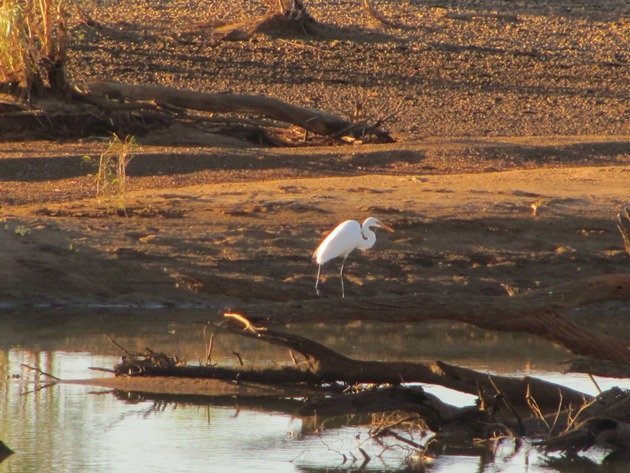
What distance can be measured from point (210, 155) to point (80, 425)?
7244 mm

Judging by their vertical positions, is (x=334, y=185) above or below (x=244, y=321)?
above

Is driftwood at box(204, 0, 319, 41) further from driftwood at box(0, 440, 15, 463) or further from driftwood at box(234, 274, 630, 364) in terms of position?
driftwood at box(234, 274, 630, 364)

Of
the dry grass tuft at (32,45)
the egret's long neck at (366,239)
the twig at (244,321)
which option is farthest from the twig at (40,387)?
the dry grass tuft at (32,45)

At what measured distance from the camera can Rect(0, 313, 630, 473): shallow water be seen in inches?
307

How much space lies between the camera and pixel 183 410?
345 inches

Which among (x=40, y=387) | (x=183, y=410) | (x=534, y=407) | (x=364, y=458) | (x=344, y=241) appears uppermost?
(x=344, y=241)

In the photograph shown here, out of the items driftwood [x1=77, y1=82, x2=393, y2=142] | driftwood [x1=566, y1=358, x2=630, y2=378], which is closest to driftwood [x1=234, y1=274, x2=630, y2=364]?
driftwood [x1=566, y1=358, x2=630, y2=378]

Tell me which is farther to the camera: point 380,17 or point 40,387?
point 380,17

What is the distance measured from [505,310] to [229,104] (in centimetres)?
991

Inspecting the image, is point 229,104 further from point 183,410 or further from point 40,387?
point 183,410

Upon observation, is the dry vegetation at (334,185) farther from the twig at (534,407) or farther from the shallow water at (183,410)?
the shallow water at (183,410)

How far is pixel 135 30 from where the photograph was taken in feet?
72.2

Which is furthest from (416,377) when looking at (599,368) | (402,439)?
(599,368)

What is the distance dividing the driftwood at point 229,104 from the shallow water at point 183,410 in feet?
18.4
